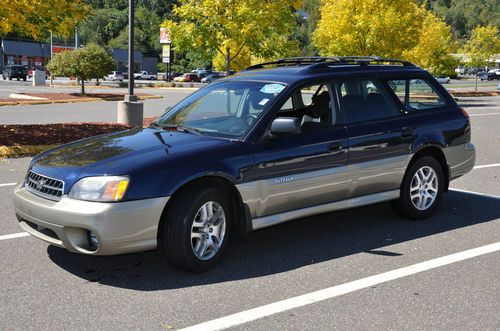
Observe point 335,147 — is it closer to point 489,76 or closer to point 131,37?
point 131,37

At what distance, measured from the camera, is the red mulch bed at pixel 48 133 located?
1148cm

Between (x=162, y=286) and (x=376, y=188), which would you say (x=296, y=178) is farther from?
(x=162, y=286)

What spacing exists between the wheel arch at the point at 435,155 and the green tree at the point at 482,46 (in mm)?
40337

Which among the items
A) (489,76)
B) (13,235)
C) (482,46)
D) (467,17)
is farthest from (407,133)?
(467,17)

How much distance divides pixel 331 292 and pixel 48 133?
9969 millimetres

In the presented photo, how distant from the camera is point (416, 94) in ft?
21.1

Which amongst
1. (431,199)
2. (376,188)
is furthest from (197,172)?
(431,199)

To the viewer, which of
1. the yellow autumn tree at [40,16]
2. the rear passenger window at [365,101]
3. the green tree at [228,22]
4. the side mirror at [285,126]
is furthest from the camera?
the green tree at [228,22]

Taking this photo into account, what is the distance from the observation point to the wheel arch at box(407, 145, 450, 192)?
6.27 m

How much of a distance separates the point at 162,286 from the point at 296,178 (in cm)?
155

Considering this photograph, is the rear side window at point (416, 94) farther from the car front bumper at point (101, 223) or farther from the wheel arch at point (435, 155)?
the car front bumper at point (101, 223)

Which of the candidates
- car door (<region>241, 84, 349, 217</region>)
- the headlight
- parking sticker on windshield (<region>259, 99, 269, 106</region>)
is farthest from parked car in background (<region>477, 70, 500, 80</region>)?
the headlight

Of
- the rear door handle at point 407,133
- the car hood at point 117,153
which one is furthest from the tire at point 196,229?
the rear door handle at point 407,133

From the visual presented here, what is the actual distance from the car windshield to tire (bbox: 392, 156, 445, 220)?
1871 millimetres
